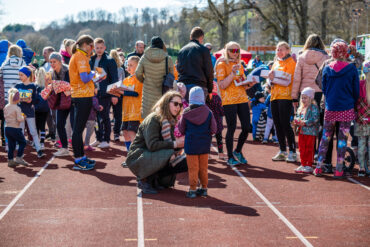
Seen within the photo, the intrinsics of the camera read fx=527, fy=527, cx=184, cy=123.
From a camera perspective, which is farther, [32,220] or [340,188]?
[340,188]

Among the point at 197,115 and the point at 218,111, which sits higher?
the point at 197,115

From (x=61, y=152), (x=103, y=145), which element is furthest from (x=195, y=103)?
(x=103, y=145)

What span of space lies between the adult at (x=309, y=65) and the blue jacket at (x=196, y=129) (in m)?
2.79

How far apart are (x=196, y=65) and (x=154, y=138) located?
1.98 m

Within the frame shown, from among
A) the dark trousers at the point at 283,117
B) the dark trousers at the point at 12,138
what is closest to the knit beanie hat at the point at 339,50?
the dark trousers at the point at 283,117

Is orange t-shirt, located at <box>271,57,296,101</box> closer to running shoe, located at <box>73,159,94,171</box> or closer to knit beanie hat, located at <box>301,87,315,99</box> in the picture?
knit beanie hat, located at <box>301,87,315,99</box>

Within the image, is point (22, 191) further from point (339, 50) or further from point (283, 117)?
point (339, 50)

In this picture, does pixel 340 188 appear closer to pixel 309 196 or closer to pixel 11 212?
pixel 309 196

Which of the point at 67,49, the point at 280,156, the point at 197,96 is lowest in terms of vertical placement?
the point at 280,156

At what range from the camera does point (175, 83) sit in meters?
8.56

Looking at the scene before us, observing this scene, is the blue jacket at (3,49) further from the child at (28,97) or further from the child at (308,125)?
the child at (308,125)

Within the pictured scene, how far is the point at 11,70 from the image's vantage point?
11.0 metres

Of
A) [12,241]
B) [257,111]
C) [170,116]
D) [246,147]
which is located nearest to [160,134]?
[170,116]

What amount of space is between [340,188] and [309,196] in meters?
0.74
